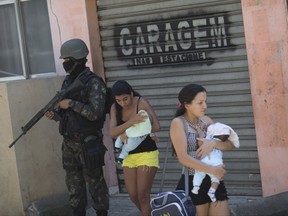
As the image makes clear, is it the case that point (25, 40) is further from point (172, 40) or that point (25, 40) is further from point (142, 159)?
point (142, 159)

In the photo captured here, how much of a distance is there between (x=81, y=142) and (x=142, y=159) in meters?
0.74

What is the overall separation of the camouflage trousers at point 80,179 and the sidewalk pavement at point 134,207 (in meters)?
0.75

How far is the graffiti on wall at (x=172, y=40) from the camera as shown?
20.8ft

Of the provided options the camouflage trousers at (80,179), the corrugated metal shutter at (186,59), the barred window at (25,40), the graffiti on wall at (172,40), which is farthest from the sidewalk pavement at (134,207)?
the barred window at (25,40)

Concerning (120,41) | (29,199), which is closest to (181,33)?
(120,41)

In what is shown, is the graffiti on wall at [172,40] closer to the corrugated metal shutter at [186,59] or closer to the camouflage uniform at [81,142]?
the corrugated metal shutter at [186,59]

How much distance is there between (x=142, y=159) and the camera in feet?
17.0

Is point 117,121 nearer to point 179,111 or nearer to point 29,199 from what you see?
point 179,111

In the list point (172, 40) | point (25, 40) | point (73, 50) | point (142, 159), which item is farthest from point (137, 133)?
point (25, 40)

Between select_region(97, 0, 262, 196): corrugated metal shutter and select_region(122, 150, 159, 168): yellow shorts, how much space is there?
4.77 feet

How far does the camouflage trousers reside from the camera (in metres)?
5.65

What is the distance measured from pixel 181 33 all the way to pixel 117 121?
169 cm

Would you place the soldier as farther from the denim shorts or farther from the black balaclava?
the denim shorts

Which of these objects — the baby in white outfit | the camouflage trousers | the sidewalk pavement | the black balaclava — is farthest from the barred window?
the baby in white outfit
